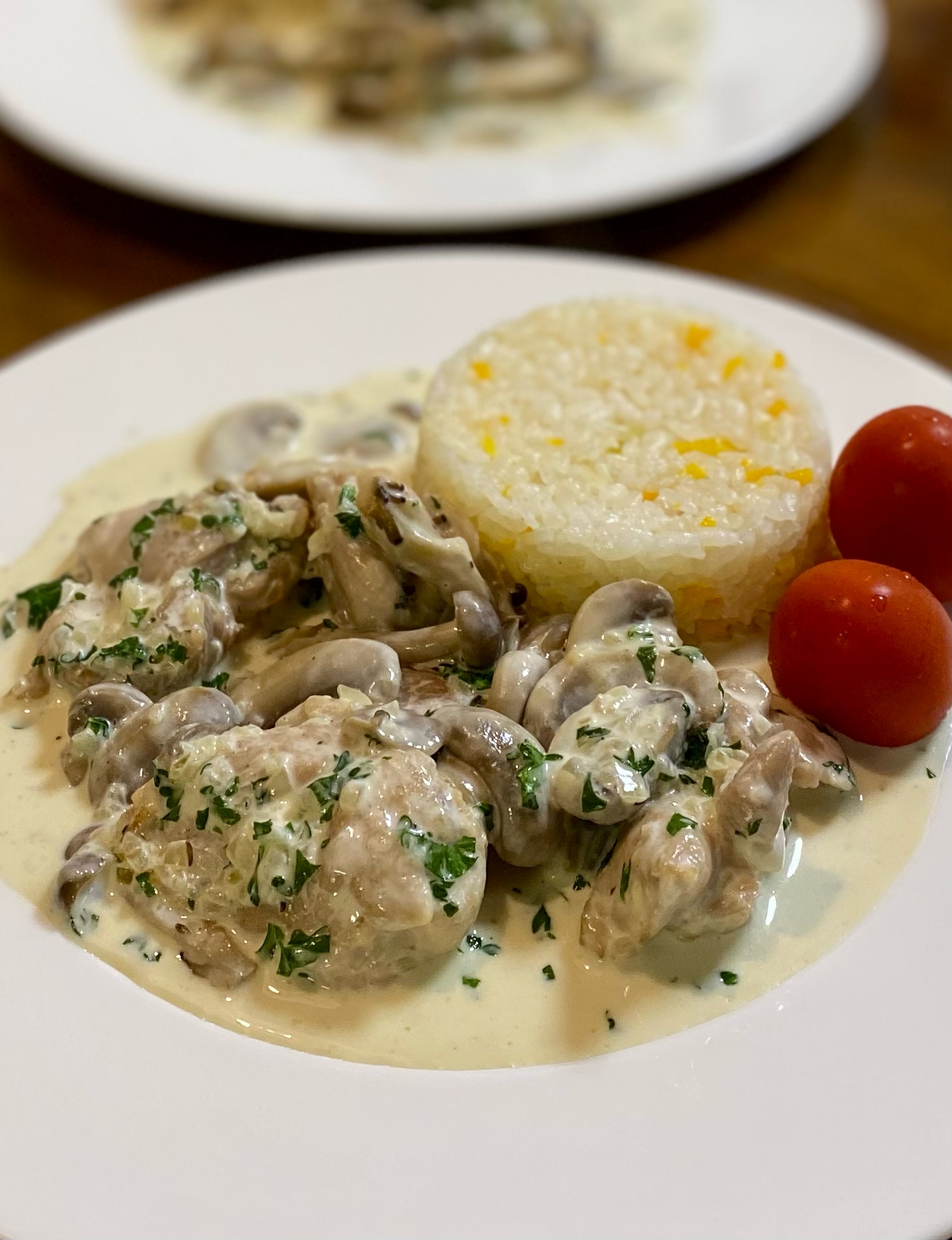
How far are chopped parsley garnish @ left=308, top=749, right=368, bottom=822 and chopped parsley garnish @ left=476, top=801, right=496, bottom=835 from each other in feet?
0.83

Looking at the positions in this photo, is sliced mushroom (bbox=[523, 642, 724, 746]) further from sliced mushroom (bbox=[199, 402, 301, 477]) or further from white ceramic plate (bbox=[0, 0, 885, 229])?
white ceramic plate (bbox=[0, 0, 885, 229])

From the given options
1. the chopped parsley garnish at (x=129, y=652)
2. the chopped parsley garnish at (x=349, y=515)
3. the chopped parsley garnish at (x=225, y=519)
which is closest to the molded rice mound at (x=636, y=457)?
the chopped parsley garnish at (x=349, y=515)

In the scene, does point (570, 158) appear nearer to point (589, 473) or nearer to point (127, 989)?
point (589, 473)

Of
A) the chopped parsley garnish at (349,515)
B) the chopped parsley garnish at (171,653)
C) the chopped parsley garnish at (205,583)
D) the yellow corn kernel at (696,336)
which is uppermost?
the chopped parsley garnish at (349,515)

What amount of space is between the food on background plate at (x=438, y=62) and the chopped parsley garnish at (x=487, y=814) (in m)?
3.86

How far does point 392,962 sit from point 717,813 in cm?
67

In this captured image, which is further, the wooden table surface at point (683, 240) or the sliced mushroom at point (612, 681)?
the wooden table surface at point (683, 240)

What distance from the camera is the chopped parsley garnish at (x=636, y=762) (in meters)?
2.41

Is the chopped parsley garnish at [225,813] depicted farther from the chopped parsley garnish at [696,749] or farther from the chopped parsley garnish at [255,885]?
the chopped parsley garnish at [696,749]

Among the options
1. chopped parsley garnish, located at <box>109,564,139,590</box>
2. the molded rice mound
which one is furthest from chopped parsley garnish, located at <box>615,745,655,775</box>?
chopped parsley garnish, located at <box>109,564,139,590</box>

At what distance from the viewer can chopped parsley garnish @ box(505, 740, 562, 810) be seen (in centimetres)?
241

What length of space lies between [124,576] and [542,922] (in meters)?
1.28

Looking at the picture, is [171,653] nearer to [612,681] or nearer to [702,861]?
[612,681]

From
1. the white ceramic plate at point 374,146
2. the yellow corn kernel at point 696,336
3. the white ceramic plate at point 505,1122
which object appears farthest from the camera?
the white ceramic plate at point 374,146
